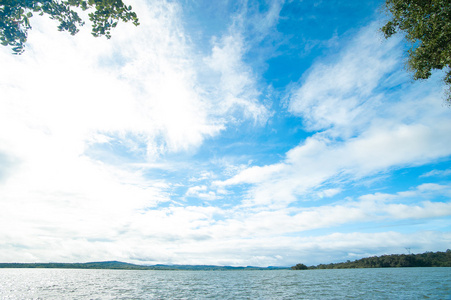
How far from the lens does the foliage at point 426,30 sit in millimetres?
16703

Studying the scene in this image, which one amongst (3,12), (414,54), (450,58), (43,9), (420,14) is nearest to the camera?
(3,12)

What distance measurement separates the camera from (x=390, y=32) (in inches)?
825

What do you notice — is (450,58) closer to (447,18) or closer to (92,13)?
(447,18)

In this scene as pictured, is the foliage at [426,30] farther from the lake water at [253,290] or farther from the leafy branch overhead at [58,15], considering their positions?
the lake water at [253,290]

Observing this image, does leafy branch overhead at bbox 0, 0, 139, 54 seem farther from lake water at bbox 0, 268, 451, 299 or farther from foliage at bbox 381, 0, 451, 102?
lake water at bbox 0, 268, 451, 299

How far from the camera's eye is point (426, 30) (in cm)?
1762

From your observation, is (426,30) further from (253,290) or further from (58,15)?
(253,290)

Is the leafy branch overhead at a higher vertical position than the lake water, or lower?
higher

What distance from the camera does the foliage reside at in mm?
16703

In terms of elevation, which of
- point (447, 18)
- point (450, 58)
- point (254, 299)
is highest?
point (447, 18)

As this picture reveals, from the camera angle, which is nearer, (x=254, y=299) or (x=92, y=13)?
(x=92, y=13)

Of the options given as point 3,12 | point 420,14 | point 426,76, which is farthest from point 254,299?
point 3,12

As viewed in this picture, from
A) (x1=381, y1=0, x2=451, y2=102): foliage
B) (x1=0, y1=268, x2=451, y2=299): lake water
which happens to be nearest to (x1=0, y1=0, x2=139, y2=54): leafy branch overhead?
(x1=381, y1=0, x2=451, y2=102): foliage

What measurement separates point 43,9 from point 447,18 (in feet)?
92.1
